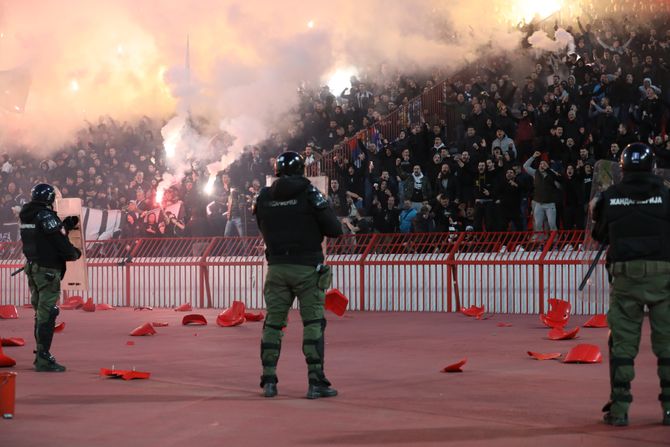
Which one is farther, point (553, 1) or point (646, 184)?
point (553, 1)

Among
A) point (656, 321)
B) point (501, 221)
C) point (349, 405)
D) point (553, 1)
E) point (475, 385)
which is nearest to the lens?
point (656, 321)

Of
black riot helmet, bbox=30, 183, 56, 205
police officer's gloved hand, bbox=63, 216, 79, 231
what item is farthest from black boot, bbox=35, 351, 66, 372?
black riot helmet, bbox=30, 183, 56, 205

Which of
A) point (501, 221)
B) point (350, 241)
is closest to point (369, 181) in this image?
point (350, 241)

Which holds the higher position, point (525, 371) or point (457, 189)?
point (457, 189)

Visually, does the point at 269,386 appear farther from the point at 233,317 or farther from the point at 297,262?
the point at 233,317

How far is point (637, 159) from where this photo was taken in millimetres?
6645

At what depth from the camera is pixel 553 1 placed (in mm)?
22781

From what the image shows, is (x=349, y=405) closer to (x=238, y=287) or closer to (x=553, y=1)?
(x=238, y=287)

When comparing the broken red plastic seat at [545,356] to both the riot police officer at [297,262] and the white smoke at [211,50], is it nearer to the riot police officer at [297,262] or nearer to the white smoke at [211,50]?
the riot police officer at [297,262]

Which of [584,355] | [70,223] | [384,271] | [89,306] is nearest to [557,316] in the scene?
[584,355]

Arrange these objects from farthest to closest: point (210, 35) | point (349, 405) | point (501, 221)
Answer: point (210, 35), point (501, 221), point (349, 405)

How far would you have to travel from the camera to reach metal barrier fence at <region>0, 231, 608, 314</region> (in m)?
17.2

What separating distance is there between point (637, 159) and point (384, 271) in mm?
12297

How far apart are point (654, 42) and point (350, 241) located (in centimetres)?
676
